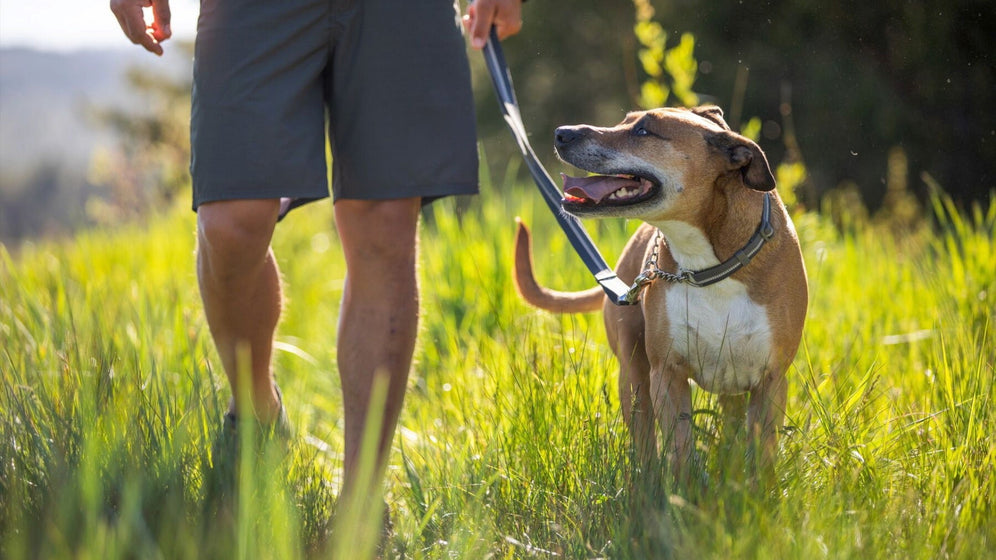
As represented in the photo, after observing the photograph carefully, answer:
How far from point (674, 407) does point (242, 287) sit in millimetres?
1301

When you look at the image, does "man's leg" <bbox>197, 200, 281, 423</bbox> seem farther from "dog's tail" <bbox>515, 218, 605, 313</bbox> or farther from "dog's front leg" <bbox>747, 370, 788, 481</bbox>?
"dog's front leg" <bbox>747, 370, 788, 481</bbox>

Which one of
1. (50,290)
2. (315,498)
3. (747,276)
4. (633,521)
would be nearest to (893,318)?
(747,276)

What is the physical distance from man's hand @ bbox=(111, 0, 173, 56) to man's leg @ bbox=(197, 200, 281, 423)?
537 millimetres

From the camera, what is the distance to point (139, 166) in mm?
10195

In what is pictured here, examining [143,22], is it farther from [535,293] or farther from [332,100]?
[535,293]

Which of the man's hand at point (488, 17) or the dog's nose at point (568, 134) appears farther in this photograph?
the man's hand at point (488, 17)

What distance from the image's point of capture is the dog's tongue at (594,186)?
2.97 metres

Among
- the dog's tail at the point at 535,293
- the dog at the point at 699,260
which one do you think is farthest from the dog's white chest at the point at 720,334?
the dog's tail at the point at 535,293

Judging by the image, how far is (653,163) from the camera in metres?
2.97

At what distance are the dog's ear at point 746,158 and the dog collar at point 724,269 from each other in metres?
0.11

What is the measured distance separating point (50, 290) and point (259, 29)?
9.51 feet

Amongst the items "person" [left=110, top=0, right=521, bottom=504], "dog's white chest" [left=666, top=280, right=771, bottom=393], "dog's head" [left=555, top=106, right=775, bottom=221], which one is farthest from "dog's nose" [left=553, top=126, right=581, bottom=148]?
"dog's white chest" [left=666, top=280, right=771, bottom=393]

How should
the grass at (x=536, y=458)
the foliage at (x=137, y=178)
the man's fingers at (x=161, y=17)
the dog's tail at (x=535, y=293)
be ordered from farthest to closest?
the foliage at (x=137, y=178)
the dog's tail at (x=535, y=293)
the man's fingers at (x=161, y=17)
the grass at (x=536, y=458)

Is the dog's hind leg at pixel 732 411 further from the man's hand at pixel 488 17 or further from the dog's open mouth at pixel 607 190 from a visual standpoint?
the man's hand at pixel 488 17
